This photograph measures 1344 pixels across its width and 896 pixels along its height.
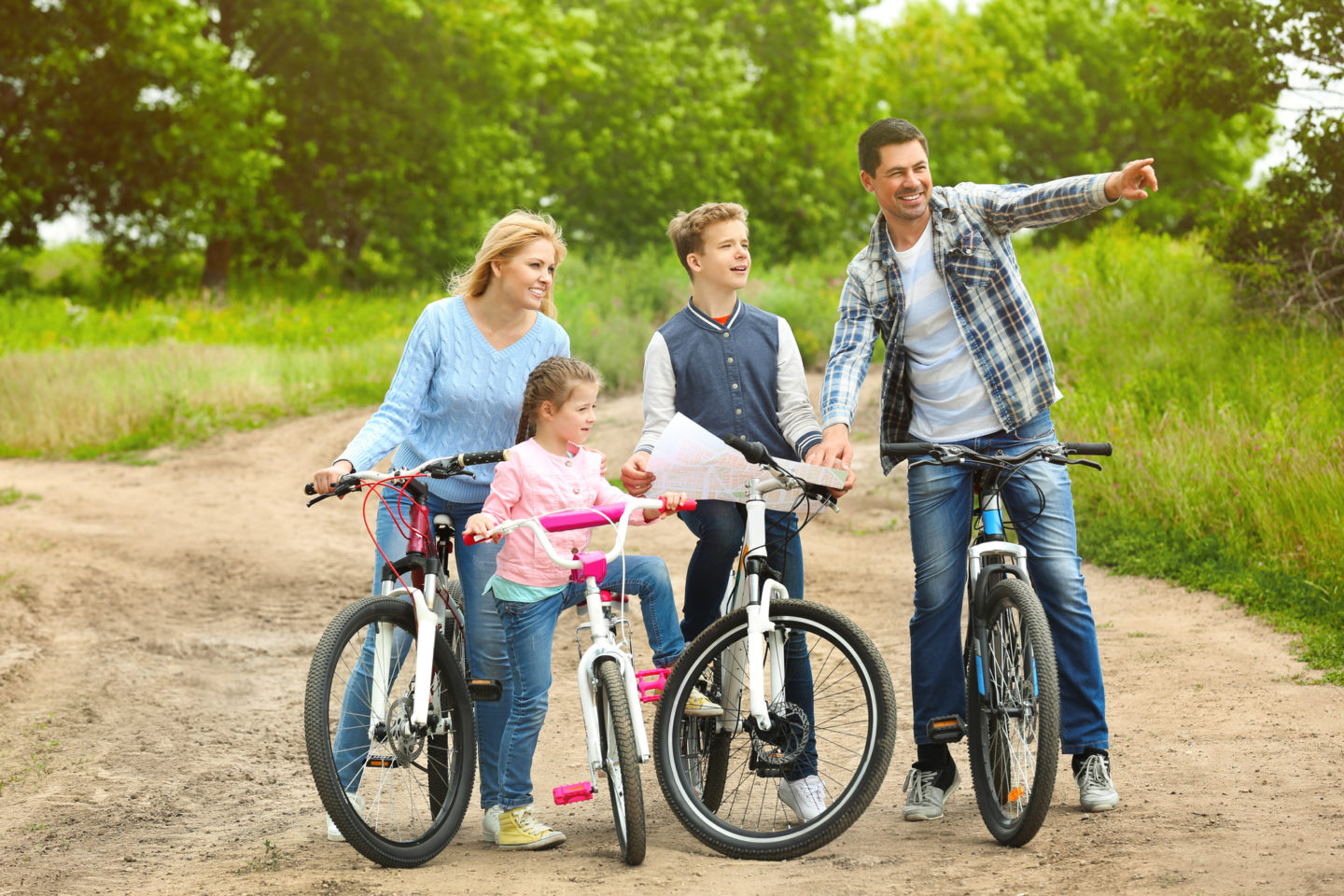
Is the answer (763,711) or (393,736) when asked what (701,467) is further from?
(393,736)

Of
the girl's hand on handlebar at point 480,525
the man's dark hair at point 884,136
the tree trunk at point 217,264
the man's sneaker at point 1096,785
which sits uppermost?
the tree trunk at point 217,264

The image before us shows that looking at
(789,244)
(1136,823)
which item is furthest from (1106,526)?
(789,244)

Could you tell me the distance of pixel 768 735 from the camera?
13.7ft

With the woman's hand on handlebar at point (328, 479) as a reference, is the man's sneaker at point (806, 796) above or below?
below

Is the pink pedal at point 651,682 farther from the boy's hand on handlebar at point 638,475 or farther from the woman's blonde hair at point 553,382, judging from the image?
the woman's blonde hair at point 553,382

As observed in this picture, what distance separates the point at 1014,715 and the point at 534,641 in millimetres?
1555

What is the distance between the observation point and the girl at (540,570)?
4.24 metres

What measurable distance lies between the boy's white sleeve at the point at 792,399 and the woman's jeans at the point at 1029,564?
1.31 ft

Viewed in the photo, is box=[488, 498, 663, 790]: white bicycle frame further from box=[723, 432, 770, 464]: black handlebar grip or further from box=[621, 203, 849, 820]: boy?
box=[621, 203, 849, 820]: boy

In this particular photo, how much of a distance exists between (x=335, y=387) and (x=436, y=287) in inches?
492

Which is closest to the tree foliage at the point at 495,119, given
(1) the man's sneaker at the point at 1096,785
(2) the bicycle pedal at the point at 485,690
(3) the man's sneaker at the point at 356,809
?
(1) the man's sneaker at the point at 1096,785

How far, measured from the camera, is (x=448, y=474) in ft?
13.7

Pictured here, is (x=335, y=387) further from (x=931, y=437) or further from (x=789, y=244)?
(x=789, y=244)

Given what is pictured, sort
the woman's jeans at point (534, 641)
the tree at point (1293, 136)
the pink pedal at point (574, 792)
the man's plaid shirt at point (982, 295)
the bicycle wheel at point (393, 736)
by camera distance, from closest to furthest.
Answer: the bicycle wheel at point (393, 736)
the pink pedal at point (574, 792)
the woman's jeans at point (534, 641)
the man's plaid shirt at point (982, 295)
the tree at point (1293, 136)
